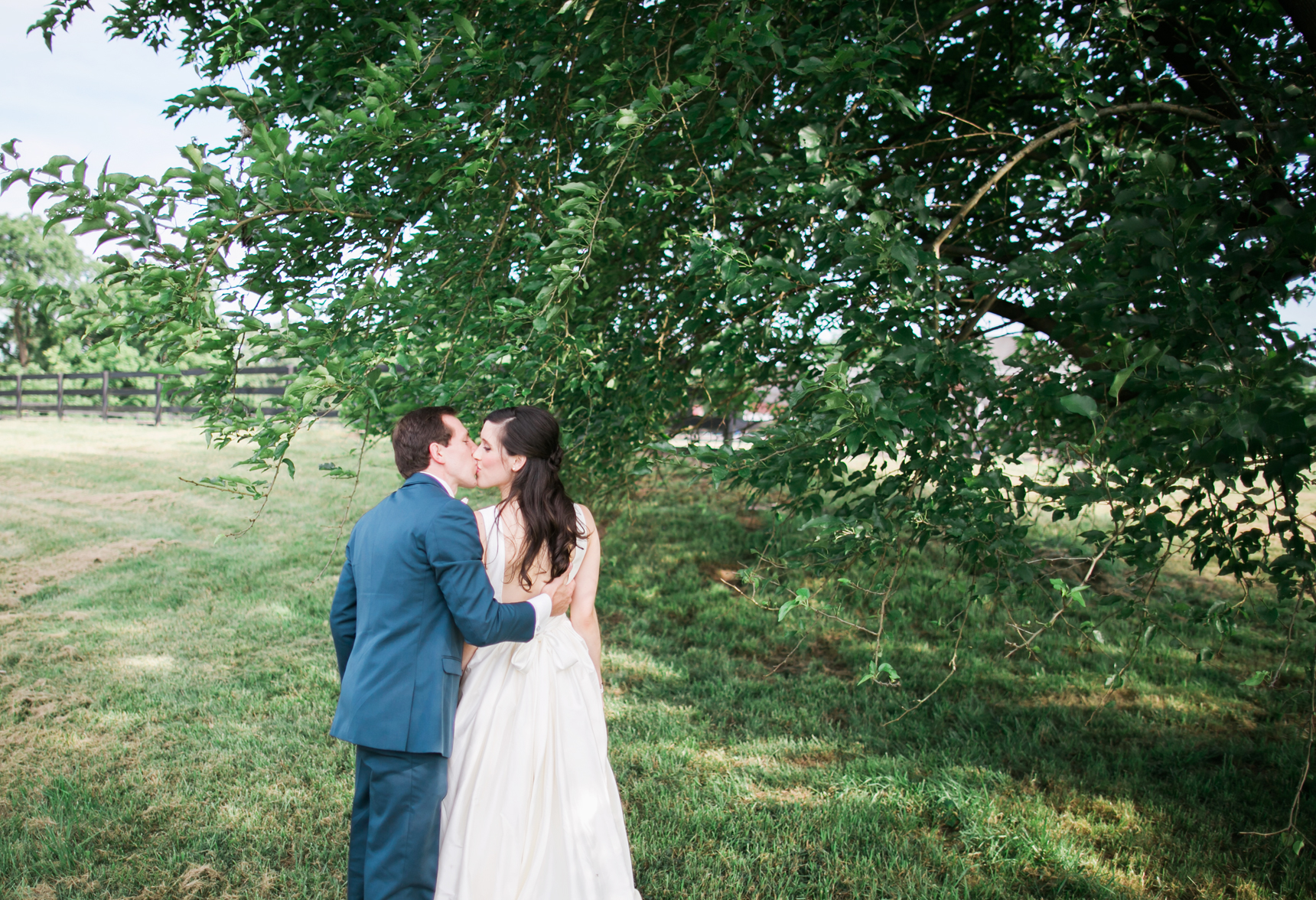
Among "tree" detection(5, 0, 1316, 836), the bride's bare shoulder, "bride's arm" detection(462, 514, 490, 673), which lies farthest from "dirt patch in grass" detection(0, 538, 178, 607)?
the bride's bare shoulder

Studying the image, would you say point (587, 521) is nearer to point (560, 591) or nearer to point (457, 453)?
point (560, 591)

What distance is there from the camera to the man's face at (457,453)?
8.23 feet

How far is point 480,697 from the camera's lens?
2.57 meters

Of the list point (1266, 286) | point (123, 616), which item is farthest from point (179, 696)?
point (1266, 286)

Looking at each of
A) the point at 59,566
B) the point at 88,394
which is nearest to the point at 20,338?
the point at 88,394

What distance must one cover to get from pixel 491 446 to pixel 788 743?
292cm

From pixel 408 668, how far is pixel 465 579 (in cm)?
32

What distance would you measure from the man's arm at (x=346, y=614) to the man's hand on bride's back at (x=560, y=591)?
0.63 metres

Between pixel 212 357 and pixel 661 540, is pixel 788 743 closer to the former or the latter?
pixel 212 357

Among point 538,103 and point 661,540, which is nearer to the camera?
point 538,103

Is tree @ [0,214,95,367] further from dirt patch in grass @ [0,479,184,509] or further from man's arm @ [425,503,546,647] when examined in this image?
man's arm @ [425,503,546,647]

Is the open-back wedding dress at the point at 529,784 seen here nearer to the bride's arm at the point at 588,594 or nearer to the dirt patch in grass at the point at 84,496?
the bride's arm at the point at 588,594

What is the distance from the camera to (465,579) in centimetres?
229

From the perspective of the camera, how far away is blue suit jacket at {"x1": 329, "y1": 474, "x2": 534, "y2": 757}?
88.8 inches
